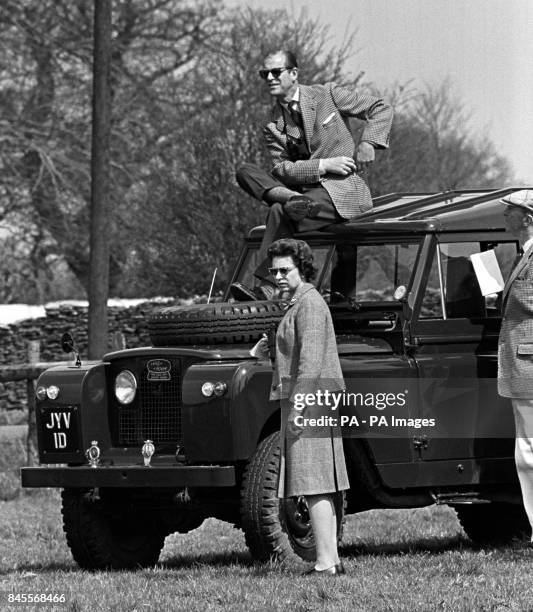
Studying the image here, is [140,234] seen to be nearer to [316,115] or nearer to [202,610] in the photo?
[316,115]

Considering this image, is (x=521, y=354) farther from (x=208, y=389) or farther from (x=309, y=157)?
(x=309, y=157)

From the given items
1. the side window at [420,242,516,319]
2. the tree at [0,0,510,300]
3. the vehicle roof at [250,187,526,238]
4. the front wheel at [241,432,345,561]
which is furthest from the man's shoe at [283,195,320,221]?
the tree at [0,0,510,300]

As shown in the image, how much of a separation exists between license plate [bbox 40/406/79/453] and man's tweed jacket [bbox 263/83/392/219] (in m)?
1.95

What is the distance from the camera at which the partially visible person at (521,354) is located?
29.7 ft

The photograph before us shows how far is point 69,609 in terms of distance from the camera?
8.19 metres

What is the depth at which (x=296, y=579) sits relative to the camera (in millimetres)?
8516

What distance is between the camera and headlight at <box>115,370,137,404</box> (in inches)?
386

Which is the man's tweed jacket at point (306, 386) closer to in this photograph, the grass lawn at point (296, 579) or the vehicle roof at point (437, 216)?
the grass lawn at point (296, 579)

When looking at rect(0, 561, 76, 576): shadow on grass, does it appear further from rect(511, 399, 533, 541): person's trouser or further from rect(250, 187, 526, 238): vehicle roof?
rect(511, 399, 533, 541): person's trouser

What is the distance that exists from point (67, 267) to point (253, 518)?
28.5 m

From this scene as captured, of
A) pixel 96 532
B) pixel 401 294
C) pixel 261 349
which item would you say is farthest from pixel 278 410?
pixel 96 532

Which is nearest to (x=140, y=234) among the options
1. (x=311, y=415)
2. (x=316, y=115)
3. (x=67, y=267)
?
(x=67, y=267)

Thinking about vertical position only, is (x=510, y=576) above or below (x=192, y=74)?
below

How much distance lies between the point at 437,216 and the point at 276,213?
3.26 ft
